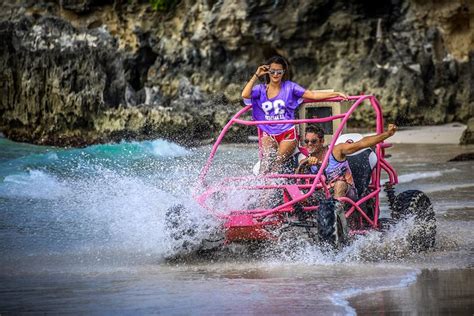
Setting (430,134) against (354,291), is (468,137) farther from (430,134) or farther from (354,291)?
(354,291)

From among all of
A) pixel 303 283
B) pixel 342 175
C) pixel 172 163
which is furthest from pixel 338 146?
pixel 172 163

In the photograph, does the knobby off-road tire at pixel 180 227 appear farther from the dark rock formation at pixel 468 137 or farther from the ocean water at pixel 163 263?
the dark rock formation at pixel 468 137

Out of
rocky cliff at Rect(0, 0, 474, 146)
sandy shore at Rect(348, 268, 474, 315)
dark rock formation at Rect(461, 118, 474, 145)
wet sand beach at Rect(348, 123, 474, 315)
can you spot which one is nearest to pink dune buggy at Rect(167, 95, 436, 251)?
wet sand beach at Rect(348, 123, 474, 315)

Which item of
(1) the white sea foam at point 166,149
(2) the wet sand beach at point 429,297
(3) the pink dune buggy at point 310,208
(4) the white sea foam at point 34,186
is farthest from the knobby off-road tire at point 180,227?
(1) the white sea foam at point 166,149

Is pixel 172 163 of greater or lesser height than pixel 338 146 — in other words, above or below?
below

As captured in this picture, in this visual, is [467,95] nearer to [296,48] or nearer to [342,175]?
[296,48]

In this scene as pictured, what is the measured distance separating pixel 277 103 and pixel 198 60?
23283 mm

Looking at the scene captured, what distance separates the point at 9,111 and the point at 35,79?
6.82ft

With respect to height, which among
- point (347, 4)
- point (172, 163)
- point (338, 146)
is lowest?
point (172, 163)

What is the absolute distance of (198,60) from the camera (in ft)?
112

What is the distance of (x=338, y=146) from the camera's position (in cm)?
1057

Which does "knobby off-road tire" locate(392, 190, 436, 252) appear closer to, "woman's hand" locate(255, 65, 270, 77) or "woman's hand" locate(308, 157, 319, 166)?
"woman's hand" locate(308, 157, 319, 166)

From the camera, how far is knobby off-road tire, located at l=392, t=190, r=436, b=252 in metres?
10.6

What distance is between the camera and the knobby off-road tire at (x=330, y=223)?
956 centimetres
